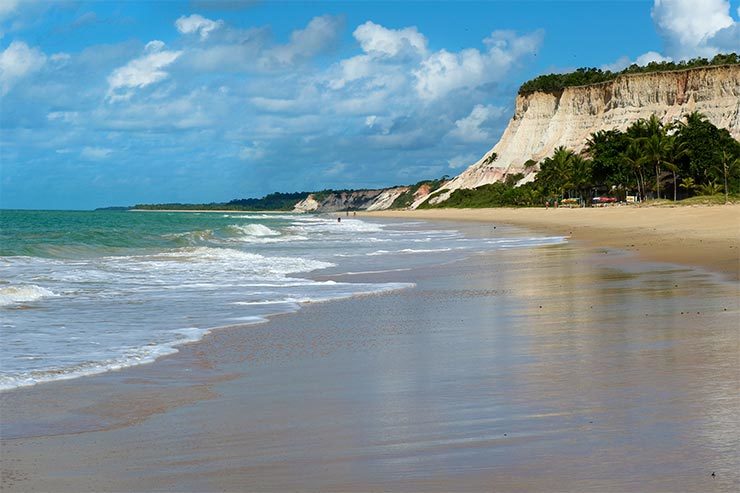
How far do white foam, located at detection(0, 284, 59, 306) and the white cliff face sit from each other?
8239 centimetres

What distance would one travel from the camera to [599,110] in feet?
356

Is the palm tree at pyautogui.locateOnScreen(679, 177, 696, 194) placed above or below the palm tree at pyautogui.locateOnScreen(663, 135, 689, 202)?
below

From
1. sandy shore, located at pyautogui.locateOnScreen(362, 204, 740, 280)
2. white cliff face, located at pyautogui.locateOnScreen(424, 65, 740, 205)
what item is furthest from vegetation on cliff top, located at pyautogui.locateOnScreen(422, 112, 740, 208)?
sandy shore, located at pyautogui.locateOnScreen(362, 204, 740, 280)

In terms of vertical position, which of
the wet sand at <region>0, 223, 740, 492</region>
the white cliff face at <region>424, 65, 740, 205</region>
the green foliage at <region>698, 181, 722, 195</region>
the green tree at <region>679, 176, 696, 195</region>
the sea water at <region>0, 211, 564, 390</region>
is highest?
the white cliff face at <region>424, 65, 740, 205</region>

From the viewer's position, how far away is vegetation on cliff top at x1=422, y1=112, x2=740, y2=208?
2768 inches

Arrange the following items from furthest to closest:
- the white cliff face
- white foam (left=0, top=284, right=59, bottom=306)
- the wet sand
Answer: the white cliff face
white foam (left=0, top=284, right=59, bottom=306)
the wet sand

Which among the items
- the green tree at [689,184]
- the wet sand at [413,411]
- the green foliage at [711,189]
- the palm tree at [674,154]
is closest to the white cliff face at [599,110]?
the palm tree at [674,154]

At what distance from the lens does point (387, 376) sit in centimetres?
769

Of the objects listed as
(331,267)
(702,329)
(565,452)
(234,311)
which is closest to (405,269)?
(331,267)

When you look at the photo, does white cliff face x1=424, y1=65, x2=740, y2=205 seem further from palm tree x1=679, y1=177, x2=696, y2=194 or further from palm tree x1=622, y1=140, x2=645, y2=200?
palm tree x1=679, y1=177, x2=696, y2=194

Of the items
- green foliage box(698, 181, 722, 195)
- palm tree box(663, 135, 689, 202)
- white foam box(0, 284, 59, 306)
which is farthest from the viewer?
palm tree box(663, 135, 689, 202)

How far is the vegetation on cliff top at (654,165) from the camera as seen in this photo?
70.3 meters

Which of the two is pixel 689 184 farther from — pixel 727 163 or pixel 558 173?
pixel 558 173

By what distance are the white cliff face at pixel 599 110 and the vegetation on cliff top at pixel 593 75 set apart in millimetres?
1186
